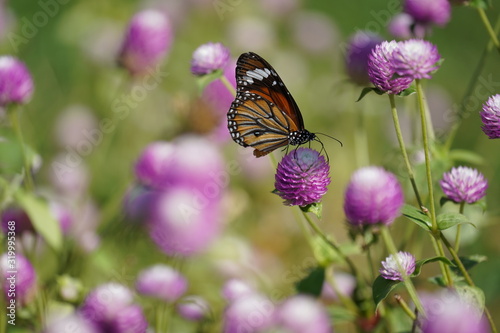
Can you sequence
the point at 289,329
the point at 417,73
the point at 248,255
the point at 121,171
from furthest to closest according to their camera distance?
the point at 121,171, the point at 248,255, the point at 417,73, the point at 289,329

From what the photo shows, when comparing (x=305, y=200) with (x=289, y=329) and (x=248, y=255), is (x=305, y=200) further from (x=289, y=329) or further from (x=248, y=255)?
(x=248, y=255)

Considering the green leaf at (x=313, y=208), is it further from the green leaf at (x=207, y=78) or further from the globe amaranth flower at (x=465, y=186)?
the green leaf at (x=207, y=78)

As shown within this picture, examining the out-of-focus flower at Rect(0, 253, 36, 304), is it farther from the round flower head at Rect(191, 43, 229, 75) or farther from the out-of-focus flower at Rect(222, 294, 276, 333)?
the round flower head at Rect(191, 43, 229, 75)

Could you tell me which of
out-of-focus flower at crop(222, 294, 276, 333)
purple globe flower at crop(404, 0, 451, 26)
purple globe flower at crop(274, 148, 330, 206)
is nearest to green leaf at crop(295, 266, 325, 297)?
out-of-focus flower at crop(222, 294, 276, 333)

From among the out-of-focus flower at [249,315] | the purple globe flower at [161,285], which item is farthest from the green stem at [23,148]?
the out-of-focus flower at [249,315]

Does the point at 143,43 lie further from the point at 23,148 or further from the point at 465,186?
the point at 465,186

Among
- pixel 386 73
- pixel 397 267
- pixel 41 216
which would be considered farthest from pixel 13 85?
pixel 397 267

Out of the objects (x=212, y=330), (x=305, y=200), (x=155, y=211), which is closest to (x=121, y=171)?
(x=212, y=330)
